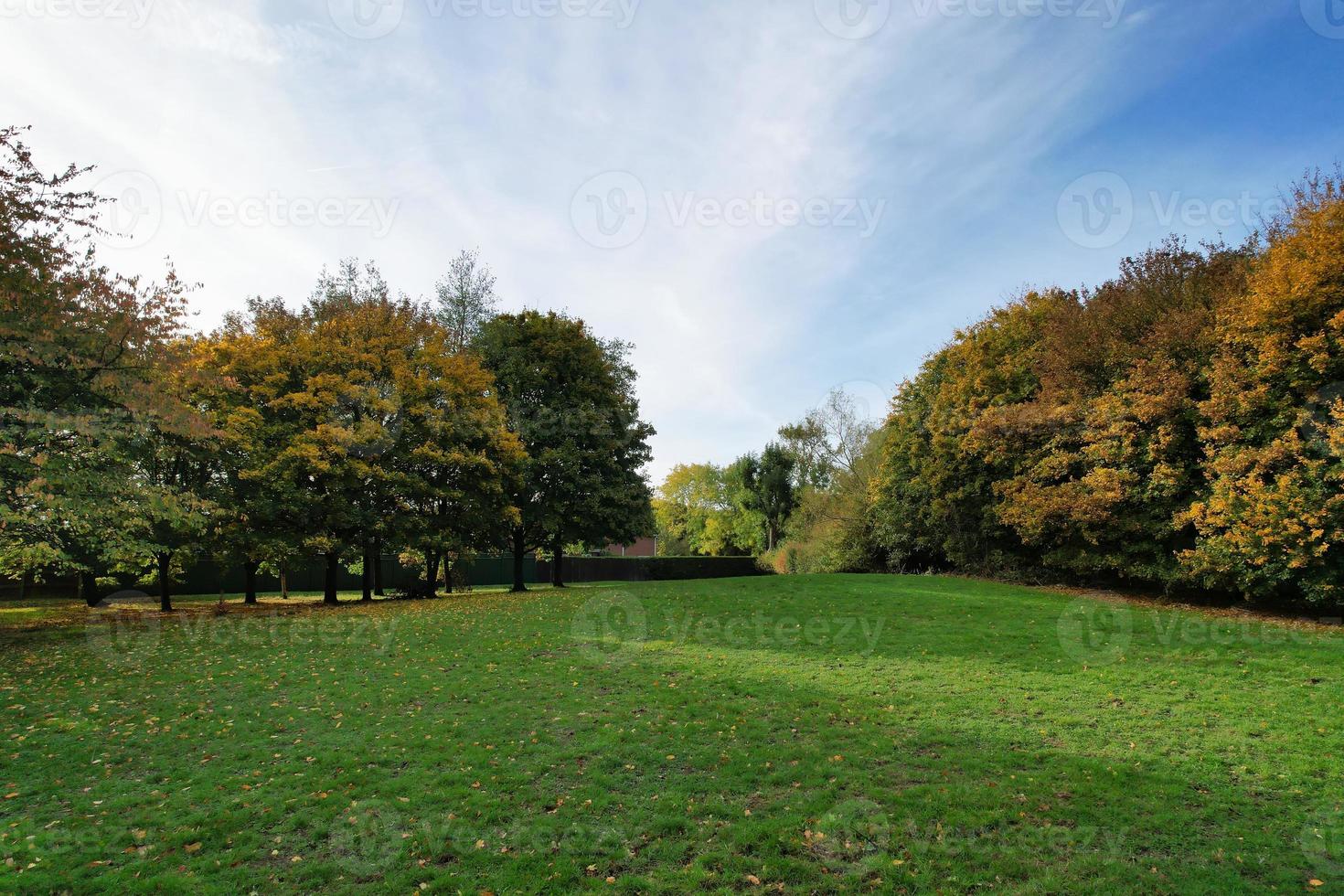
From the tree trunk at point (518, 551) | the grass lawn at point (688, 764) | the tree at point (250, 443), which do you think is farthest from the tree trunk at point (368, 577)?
the grass lawn at point (688, 764)

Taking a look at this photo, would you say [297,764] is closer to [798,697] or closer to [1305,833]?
[798,697]

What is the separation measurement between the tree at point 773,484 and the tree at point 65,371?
3525 centimetres

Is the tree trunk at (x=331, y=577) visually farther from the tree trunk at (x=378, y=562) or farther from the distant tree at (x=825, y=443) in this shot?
the distant tree at (x=825, y=443)

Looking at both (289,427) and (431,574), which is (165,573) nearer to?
(289,427)

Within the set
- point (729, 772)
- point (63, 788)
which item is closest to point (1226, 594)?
point (729, 772)

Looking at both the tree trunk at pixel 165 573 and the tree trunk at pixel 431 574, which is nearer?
the tree trunk at pixel 165 573

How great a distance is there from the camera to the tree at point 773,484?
143 feet

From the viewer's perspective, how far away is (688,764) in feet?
20.3

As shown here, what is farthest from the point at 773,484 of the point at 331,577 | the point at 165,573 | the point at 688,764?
the point at 688,764

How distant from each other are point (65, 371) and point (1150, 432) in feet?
78.8

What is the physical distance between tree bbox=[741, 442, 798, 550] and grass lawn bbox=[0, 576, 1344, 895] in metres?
31.1

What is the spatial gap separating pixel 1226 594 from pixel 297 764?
2076 centimetres

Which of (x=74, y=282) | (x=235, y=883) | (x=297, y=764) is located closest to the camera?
(x=235, y=883)

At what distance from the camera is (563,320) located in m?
26.3
